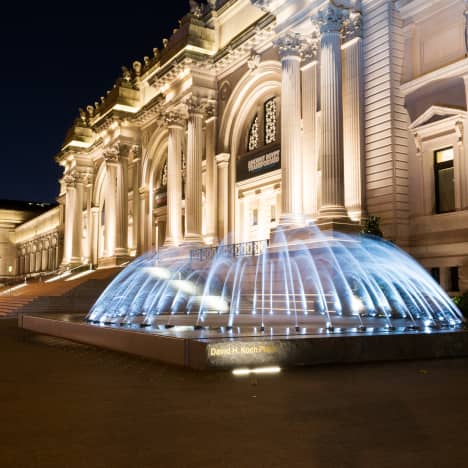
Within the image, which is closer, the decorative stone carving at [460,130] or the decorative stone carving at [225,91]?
the decorative stone carving at [460,130]

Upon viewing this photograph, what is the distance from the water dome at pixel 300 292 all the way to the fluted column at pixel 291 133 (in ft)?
4.33

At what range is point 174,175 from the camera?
1513 inches

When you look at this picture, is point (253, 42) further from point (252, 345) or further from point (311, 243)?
point (252, 345)

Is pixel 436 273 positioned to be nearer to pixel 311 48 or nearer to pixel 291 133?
pixel 291 133

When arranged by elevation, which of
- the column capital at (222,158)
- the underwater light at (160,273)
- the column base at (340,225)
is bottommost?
the underwater light at (160,273)

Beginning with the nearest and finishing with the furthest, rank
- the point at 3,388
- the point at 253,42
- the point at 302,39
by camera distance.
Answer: the point at 3,388, the point at 302,39, the point at 253,42

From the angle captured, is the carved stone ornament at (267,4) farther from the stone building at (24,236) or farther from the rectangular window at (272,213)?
the stone building at (24,236)

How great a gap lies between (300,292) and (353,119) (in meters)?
8.04

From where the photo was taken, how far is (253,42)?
3381 centimetres

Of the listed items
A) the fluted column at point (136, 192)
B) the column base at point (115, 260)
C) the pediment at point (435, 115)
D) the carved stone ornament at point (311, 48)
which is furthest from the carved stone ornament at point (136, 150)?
the pediment at point (435, 115)

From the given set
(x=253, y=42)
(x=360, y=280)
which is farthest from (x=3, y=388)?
(x=253, y=42)

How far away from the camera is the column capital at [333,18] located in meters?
25.2

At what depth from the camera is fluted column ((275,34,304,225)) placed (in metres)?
27.0

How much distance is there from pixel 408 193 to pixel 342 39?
24.4 ft
